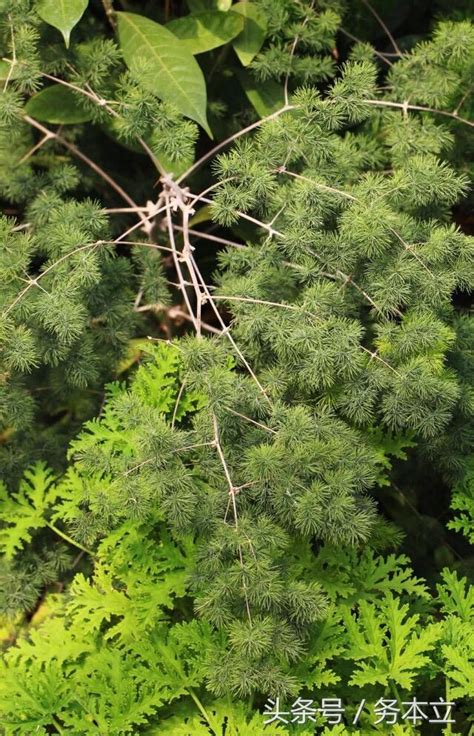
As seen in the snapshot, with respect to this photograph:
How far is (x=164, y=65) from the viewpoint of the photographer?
5.16 ft

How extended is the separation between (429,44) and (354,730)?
114 cm

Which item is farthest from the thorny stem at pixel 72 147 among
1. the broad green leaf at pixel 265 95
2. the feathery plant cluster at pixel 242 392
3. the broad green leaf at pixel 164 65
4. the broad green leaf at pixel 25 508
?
the broad green leaf at pixel 25 508

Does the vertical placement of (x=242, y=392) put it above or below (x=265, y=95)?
below

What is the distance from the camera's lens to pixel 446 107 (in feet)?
5.66

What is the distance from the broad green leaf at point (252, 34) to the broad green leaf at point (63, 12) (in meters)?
0.32

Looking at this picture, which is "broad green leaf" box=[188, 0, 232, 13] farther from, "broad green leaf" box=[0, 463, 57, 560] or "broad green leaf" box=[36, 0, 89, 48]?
"broad green leaf" box=[0, 463, 57, 560]

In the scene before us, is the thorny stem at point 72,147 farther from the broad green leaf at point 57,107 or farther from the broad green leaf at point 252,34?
the broad green leaf at point 252,34

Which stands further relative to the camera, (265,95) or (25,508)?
(265,95)

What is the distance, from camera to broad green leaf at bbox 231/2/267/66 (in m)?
1.66

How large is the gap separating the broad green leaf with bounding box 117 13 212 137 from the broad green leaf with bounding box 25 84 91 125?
132 mm

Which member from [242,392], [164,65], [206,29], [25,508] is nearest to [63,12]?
[164,65]

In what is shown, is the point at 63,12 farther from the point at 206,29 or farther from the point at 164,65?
the point at 206,29

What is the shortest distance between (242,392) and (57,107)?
27.1 inches

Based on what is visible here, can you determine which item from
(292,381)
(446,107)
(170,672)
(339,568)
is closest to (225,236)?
(446,107)
